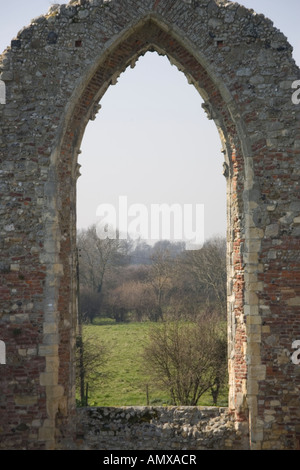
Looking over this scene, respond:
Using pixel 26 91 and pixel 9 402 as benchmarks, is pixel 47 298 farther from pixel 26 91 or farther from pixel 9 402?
pixel 26 91

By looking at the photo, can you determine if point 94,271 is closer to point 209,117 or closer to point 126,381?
point 126,381

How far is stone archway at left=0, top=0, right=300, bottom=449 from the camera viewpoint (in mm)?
6664

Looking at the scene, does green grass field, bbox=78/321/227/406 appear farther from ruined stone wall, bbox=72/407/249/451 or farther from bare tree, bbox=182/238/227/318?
ruined stone wall, bbox=72/407/249/451

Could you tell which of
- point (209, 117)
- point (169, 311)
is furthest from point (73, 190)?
point (169, 311)

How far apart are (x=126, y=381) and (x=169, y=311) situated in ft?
15.0

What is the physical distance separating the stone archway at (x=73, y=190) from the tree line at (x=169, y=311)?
386 cm

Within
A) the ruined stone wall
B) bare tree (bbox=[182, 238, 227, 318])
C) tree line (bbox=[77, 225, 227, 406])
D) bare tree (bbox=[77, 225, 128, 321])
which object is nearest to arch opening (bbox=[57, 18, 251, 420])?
the ruined stone wall

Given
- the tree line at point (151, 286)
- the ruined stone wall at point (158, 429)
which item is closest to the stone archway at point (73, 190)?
the ruined stone wall at point (158, 429)

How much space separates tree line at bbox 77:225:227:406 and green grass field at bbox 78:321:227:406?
40 centimetres

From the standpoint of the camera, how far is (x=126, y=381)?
15.3m

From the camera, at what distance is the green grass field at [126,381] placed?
535 inches

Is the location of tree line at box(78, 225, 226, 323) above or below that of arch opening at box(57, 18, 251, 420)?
below
